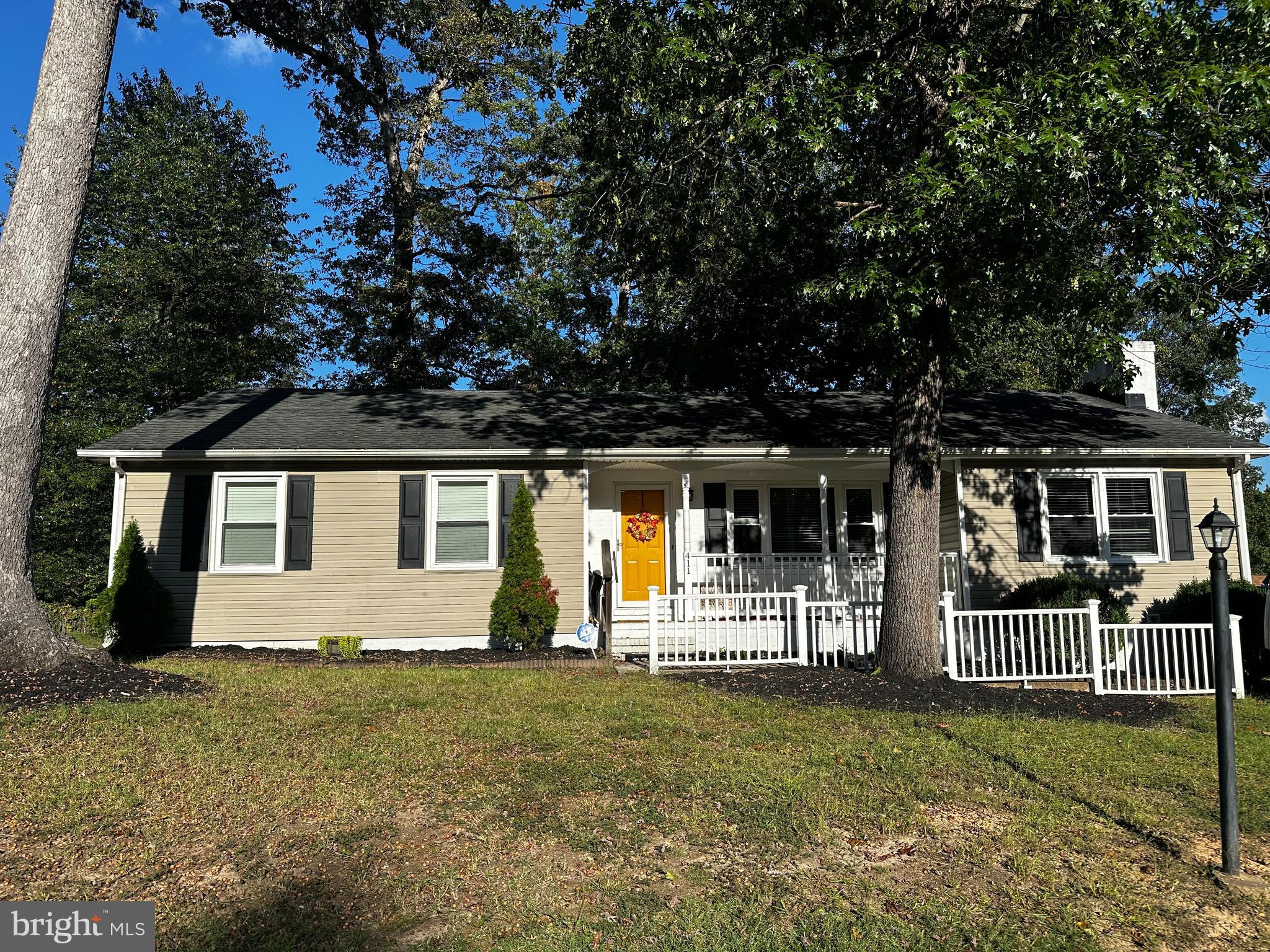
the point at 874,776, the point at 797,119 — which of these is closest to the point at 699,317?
the point at 797,119

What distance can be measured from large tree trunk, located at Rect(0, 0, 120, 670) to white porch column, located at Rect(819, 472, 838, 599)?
9.82 m

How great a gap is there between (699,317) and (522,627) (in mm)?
11923

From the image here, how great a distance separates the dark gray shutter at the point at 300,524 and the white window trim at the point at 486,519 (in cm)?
170

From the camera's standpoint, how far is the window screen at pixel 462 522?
501 inches

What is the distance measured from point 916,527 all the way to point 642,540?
575 cm

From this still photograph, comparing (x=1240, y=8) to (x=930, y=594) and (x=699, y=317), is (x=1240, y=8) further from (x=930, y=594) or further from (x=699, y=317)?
(x=699, y=317)

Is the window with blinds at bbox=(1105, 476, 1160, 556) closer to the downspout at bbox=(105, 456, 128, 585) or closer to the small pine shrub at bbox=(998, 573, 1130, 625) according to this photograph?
the small pine shrub at bbox=(998, 573, 1130, 625)

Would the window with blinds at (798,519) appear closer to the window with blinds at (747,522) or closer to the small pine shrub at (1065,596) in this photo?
the window with blinds at (747,522)

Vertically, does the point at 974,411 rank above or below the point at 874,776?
above

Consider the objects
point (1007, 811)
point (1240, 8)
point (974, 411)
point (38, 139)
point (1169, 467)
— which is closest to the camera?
point (1007, 811)

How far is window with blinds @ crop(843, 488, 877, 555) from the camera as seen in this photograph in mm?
14359

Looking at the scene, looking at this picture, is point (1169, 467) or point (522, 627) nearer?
point (522, 627)

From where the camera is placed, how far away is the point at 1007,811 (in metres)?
5.25

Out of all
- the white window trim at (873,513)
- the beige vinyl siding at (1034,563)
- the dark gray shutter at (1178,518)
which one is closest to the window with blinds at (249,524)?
the white window trim at (873,513)
